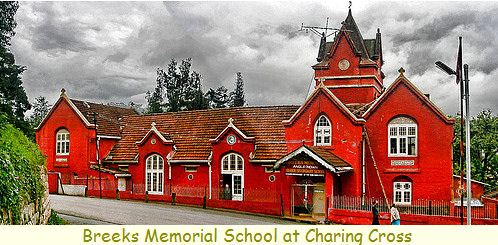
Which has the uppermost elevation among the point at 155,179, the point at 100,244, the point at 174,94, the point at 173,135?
the point at 174,94

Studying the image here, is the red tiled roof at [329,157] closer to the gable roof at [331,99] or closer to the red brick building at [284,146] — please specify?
the red brick building at [284,146]

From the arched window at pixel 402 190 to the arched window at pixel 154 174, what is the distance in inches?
90.3

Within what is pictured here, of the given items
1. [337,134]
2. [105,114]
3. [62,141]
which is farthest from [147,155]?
[337,134]

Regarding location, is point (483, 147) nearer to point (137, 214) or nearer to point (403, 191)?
point (403, 191)

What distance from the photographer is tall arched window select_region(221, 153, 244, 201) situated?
6.00 m

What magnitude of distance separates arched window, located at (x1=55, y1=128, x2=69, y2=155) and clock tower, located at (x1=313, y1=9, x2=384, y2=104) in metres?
2.53

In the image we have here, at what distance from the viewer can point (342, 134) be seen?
614cm

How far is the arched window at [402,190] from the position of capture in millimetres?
5793

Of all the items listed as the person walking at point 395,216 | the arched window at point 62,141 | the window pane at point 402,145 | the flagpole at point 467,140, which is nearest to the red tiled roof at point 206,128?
the arched window at point 62,141

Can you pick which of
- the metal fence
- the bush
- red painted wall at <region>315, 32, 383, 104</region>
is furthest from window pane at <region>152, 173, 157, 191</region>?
red painted wall at <region>315, 32, 383, 104</region>

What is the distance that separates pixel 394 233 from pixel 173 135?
2340 millimetres

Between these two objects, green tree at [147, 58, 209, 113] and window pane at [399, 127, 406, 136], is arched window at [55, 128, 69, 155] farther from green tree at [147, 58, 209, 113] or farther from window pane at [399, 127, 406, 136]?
window pane at [399, 127, 406, 136]

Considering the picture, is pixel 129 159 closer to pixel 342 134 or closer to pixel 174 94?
pixel 174 94

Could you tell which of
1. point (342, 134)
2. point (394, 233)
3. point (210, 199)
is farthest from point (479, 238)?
point (210, 199)
